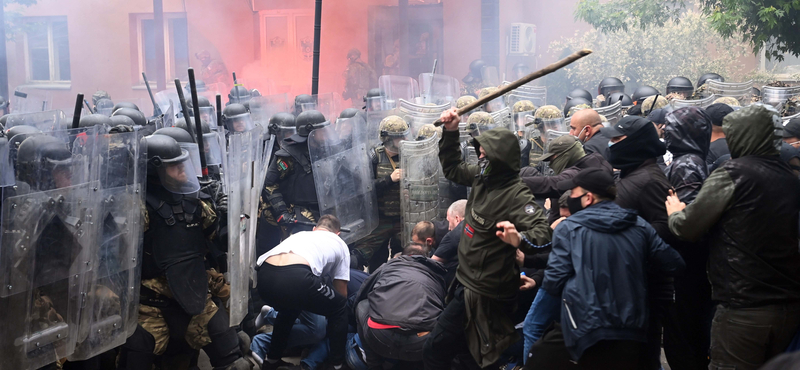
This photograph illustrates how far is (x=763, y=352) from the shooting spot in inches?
106

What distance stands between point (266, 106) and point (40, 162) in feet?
16.3

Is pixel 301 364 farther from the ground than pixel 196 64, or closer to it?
closer to it

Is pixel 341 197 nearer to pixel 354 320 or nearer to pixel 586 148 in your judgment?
pixel 354 320

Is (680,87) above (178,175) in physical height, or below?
above

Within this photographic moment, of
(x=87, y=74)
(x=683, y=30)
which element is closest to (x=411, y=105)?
(x=683, y=30)

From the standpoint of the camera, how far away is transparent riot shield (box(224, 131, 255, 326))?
372cm

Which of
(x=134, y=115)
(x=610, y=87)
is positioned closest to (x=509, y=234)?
(x=134, y=115)

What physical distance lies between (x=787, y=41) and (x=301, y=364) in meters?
9.11

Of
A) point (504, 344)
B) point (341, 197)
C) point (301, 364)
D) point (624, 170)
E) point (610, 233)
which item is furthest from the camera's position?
point (341, 197)

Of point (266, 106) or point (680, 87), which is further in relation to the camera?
point (680, 87)

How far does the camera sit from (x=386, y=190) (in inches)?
211

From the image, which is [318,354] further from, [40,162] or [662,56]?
[662,56]

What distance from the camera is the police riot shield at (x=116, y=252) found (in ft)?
10.6

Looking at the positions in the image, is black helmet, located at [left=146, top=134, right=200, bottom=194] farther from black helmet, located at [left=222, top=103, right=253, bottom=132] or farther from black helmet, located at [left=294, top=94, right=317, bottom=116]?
black helmet, located at [left=294, top=94, right=317, bottom=116]
